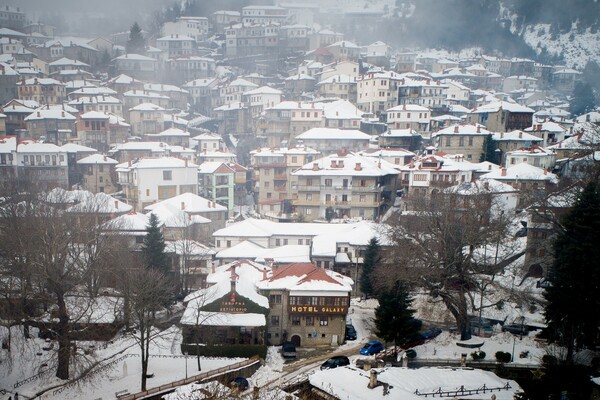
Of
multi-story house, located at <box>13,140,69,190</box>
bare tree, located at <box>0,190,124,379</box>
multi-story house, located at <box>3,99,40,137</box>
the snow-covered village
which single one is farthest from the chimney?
multi-story house, located at <box>3,99,40,137</box>

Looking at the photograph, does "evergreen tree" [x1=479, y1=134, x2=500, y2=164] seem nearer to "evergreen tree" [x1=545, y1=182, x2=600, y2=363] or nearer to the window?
"evergreen tree" [x1=545, y1=182, x2=600, y2=363]

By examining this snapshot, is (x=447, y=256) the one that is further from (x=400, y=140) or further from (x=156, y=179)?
(x=400, y=140)

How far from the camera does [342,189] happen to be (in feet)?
190

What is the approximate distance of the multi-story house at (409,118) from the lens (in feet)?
257

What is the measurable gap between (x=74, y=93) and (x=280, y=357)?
240 feet

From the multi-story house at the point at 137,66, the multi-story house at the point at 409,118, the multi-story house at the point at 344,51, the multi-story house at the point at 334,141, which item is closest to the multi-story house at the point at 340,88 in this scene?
the multi-story house at the point at 409,118

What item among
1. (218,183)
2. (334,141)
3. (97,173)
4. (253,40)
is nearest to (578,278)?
(218,183)

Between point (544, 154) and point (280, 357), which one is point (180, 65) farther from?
point (280, 357)

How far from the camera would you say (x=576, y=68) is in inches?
5502

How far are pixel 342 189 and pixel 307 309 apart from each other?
78.5 feet

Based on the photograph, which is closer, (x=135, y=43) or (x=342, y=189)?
(x=342, y=189)

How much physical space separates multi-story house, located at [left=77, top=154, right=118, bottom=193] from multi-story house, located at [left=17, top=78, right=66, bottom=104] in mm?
32954

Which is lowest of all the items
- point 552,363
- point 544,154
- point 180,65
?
point 552,363

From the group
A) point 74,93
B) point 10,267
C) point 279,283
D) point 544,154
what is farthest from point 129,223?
point 74,93
